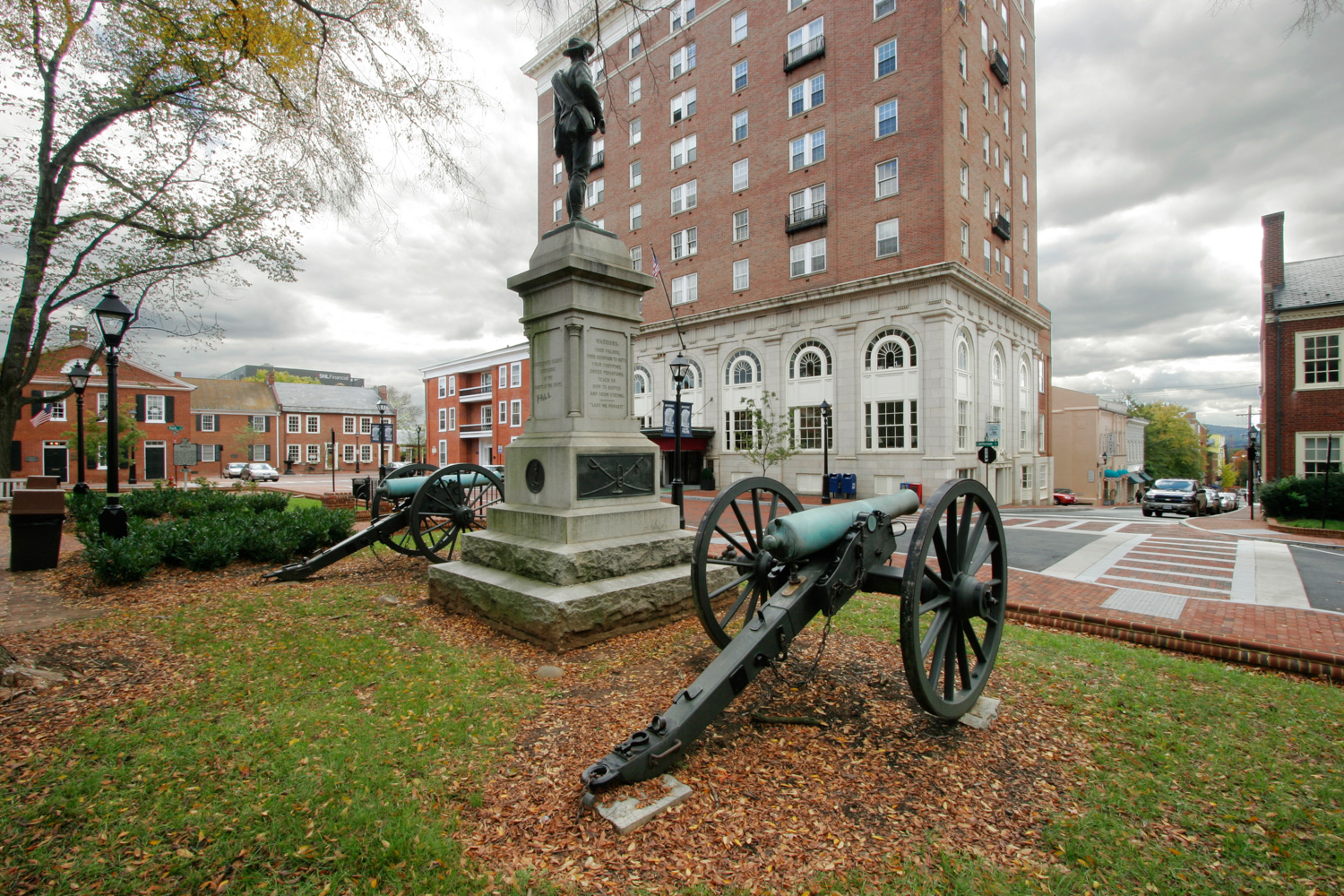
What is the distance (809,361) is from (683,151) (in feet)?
45.0

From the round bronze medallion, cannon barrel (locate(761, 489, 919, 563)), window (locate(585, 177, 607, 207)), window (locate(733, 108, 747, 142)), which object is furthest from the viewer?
window (locate(585, 177, 607, 207))

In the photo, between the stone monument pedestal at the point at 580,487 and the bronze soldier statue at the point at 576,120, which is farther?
the bronze soldier statue at the point at 576,120

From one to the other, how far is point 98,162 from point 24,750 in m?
15.1

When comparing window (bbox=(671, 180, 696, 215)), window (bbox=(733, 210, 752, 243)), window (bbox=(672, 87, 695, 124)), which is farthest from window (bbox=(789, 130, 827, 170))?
window (bbox=(672, 87, 695, 124))

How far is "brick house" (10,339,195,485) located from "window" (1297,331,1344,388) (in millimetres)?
58406

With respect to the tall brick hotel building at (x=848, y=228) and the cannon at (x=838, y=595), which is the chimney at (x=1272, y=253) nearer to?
the tall brick hotel building at (x=848, y=228)

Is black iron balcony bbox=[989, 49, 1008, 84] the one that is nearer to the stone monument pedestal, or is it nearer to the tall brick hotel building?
the tall brick hotel building

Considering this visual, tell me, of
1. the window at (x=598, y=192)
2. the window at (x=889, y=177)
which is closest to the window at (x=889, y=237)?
the window at (x=889, y=177)

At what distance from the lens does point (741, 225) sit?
91.8ft

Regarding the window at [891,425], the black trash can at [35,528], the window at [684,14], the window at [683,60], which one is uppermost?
the window at [684,14]

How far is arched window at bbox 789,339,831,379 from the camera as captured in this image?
990 inches

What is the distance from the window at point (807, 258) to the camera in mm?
25250

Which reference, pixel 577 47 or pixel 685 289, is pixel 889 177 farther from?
pixel 577 47

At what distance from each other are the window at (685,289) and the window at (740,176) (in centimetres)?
455
